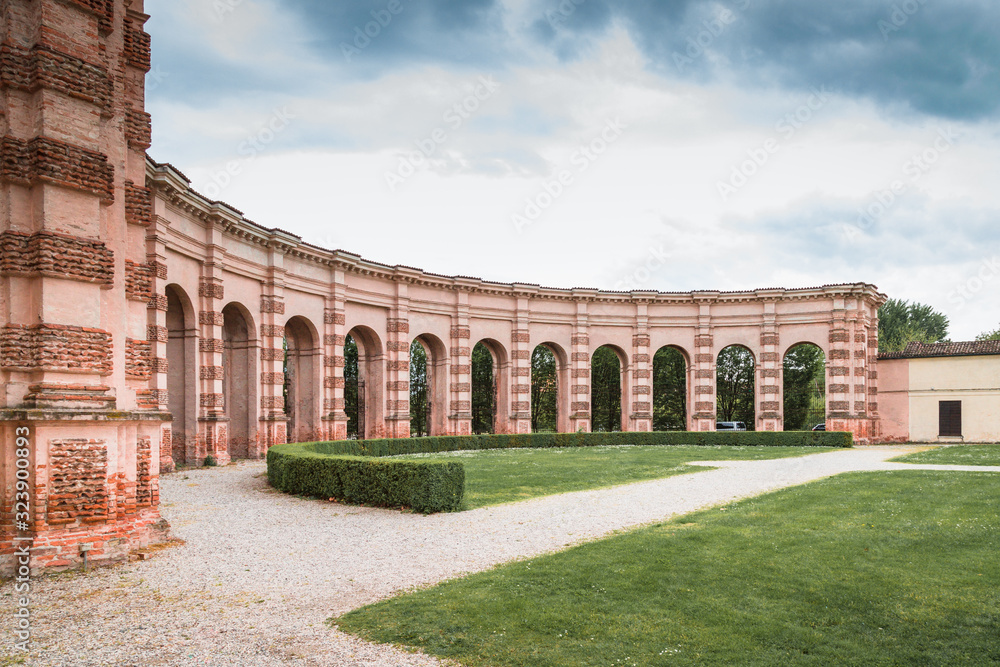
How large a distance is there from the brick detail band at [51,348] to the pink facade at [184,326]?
0.02 metres

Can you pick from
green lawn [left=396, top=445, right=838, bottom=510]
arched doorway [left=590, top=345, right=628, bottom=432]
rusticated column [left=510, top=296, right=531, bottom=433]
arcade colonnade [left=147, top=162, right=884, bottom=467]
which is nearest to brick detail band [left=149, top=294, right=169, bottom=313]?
arcade colonnade [left=147, top=162, right=884, bottom=467]

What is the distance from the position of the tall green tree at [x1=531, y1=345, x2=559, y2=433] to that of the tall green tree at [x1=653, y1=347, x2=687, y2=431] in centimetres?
962

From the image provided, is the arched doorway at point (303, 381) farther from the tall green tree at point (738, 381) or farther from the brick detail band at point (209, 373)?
the tall green tree at point (738, 381)

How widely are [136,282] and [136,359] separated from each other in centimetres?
133

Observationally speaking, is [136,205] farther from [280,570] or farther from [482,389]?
[482,389]

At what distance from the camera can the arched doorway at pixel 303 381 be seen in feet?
110

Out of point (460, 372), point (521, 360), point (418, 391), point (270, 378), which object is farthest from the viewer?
point (418, 391)

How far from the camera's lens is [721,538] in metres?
11.0

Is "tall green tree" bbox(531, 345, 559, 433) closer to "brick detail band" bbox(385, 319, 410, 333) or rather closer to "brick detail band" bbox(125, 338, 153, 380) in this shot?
"brick detail band" bbox(385, 319, 410, 333)

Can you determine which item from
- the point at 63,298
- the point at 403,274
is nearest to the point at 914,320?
the point at 403,274

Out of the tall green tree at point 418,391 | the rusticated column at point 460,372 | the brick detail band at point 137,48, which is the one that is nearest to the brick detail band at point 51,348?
the brick detail band at point 137,48

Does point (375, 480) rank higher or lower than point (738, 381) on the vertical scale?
higher

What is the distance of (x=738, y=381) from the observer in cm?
6141

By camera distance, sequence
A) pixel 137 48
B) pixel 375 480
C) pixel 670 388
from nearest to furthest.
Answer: pixel 137 48 < pixel 375 480 < pixel 670 388
